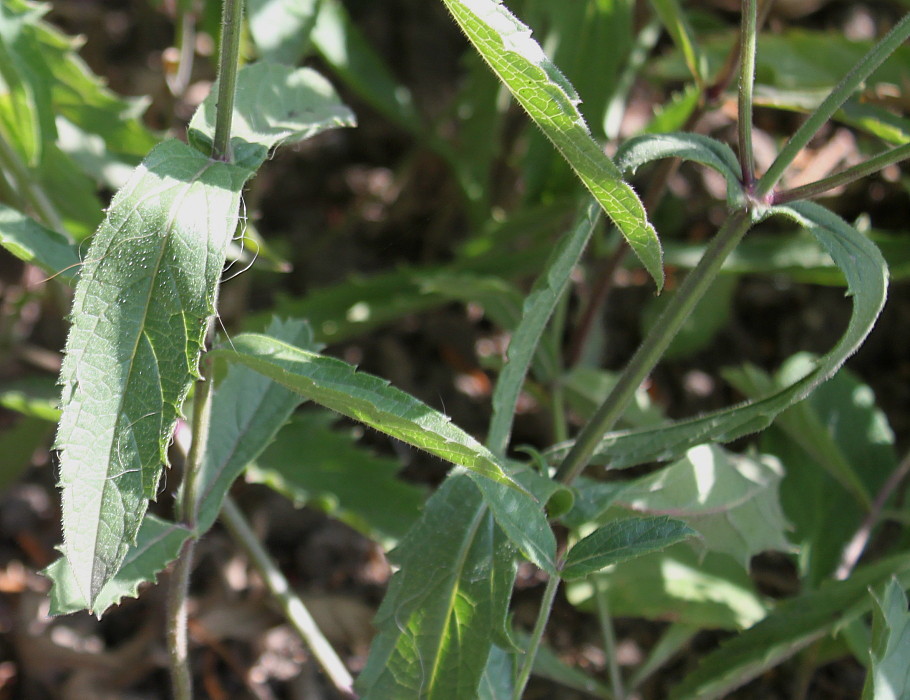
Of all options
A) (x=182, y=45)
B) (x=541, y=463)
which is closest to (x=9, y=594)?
(x=182, y=45)

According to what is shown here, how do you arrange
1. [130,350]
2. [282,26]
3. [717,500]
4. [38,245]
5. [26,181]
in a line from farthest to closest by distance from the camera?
[282,26] < [26,181] < [717,500] < [38,245] < [130,350]

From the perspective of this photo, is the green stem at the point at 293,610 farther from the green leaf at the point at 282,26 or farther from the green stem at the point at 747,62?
the green stem at the point at 747,62

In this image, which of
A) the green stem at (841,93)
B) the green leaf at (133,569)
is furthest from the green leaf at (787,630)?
the green leaf at (133,569)

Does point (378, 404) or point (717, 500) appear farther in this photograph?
point (717, 500)

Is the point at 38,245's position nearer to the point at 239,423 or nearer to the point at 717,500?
the point at 239,423

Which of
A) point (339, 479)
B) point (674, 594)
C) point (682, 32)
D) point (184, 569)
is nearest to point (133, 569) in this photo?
point (184, 569)

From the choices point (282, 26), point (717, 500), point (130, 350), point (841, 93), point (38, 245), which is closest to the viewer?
point (130, 350)

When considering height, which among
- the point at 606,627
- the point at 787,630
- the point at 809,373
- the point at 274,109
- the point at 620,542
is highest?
the point at 274,109
